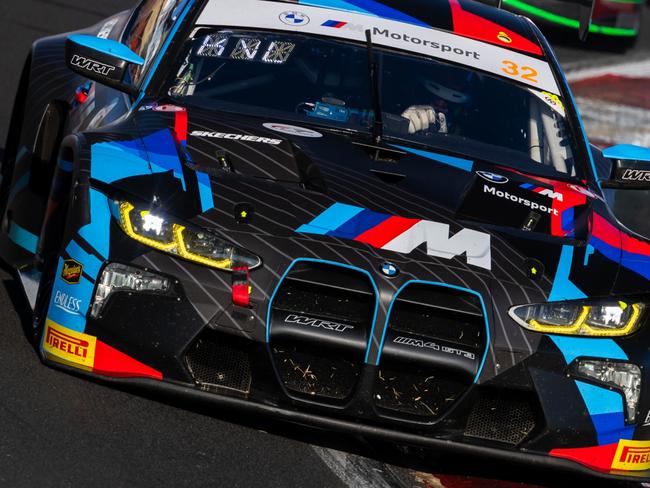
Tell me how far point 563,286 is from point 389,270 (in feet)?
1.96

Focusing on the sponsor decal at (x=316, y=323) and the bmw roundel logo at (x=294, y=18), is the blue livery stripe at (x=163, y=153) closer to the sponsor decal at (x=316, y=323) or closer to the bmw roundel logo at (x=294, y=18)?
the sponsor decal at (x=316, y=323)

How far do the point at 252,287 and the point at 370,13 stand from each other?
2.17 metres

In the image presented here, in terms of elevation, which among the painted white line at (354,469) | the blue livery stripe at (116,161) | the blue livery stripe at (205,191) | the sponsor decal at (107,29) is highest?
the blue livery stripe at (116,161)

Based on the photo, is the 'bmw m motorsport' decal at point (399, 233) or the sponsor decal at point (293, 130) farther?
the sponsor decal at point (293, 130)

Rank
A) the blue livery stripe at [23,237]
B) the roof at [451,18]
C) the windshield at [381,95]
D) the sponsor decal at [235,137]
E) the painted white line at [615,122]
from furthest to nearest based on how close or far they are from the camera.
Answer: the painted white line at [615,122], the roof at [451,18], the windshield at [381,95], the blue livery stripe at [23,237], the sponsor decal at [235,137]

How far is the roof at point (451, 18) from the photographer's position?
19.6ft

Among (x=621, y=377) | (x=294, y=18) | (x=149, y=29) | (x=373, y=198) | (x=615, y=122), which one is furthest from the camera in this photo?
(x=615, y=122)

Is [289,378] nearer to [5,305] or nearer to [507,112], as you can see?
[5,305]

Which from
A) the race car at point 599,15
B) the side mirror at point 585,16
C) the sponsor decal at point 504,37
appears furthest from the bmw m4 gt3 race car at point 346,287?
the race car at point 599,15

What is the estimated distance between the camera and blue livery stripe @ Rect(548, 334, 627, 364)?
4.29 m

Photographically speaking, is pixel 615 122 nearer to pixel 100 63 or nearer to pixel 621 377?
pixel 100 63

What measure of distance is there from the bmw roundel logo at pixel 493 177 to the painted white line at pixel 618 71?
770cm

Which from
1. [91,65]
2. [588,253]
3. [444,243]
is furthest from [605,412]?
[91,65]

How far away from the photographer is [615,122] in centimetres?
1159
